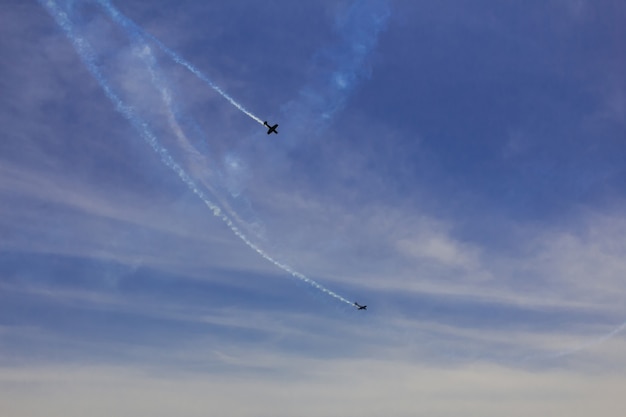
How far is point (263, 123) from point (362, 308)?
42.3m

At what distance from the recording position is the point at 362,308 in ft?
384

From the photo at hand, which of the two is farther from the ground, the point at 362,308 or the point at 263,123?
the point at 263,123

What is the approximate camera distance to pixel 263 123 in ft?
326

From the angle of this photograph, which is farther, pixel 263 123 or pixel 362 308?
pixel 362 308
